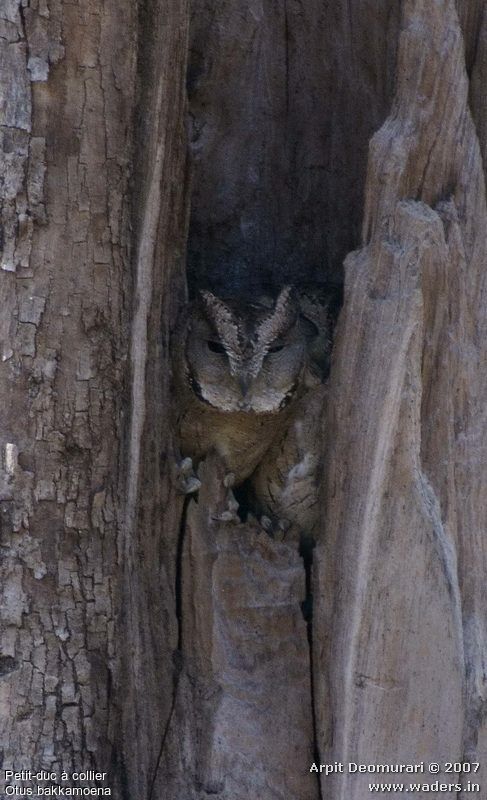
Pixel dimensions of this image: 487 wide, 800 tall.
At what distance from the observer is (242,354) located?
2.64 meters

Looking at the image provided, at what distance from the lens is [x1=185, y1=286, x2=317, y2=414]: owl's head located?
264 centimetres

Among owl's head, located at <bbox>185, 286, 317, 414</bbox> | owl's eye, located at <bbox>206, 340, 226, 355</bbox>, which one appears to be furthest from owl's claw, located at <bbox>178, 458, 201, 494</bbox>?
owl's eye, located at <bbox>206, 340, 226, 355</bbox>

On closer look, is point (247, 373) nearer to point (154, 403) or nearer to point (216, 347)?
point (216, 347)

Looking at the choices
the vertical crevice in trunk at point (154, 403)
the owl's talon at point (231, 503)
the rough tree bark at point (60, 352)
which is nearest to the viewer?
the rough tree bark at point (60, 352)

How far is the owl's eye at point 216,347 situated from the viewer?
8.73ft

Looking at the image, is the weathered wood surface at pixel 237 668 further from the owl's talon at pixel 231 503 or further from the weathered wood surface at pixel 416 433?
the weathered wood surface at pixel 416 433

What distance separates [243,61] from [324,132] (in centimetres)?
29

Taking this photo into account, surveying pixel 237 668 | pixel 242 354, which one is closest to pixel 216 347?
pixel 242 354

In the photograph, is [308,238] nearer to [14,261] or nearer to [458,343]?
[458,343]

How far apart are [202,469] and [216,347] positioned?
0.31 m

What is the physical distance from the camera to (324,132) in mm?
3016

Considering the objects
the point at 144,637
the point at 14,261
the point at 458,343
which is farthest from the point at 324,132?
the point at 144,637

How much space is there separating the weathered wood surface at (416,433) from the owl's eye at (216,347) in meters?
0.27

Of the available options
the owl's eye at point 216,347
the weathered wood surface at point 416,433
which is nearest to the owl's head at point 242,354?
the owl's eye at point 216,347
